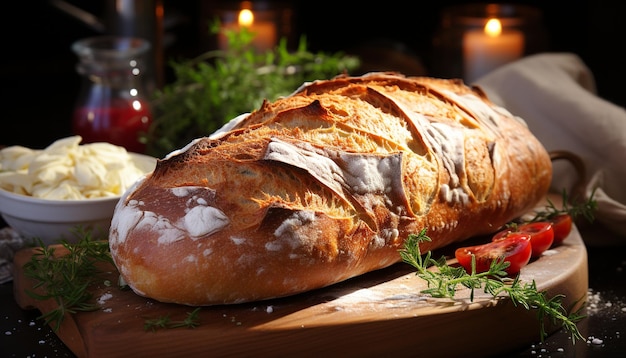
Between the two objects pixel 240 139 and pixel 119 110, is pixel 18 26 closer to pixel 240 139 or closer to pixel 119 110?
pixel 119 110

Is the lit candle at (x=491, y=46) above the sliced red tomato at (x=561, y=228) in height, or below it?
above

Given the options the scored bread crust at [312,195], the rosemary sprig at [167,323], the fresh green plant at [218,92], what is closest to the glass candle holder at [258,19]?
the fresh green plant at [218,92]

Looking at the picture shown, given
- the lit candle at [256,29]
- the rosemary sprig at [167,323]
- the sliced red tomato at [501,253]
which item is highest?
the lit candle at [256,29]

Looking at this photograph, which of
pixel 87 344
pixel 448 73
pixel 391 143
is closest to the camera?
pixel 87 344

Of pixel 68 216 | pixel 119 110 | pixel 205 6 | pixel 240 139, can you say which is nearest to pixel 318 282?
pixel 240 139

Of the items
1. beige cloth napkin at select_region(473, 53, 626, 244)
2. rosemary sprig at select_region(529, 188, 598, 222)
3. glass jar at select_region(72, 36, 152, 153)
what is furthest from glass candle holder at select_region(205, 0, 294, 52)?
rosemary sprig at select_region(529, 188, 598, 222)

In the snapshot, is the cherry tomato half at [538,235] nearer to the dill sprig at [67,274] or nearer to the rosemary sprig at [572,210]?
the rosemary sprig at [572,210]

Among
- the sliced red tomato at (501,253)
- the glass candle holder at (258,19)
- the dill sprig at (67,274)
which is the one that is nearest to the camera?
the dill sprig at (67,274)
